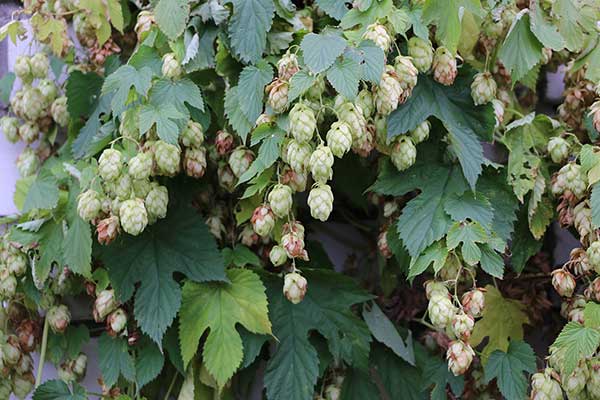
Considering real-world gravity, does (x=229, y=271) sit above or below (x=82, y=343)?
above

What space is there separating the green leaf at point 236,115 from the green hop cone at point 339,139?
0.79 feet

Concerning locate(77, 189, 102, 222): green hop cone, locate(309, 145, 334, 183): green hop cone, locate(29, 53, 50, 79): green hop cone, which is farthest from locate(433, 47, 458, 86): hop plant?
locate(29, 53, 50, 79): green hop cone

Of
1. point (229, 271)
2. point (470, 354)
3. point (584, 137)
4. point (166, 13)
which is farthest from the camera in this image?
point (584, 137)

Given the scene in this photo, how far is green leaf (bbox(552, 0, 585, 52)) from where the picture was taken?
167 centimetres

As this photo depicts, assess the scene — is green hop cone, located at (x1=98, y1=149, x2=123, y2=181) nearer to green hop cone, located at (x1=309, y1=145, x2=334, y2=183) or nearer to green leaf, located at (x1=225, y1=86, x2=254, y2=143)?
green leaf, located at (x1=225, y1=86, x2=254, y2=143)

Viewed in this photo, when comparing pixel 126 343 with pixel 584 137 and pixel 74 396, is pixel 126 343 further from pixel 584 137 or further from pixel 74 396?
pixel 584 137

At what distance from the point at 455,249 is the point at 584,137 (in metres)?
0.51

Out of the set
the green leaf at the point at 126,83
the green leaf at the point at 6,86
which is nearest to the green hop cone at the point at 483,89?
the green leaf at the point at 126,83

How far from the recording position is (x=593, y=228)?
1.55 m

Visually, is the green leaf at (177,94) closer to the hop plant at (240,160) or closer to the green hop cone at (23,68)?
the hop plant at (240,160)

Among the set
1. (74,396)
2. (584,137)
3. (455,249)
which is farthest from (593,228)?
(74,396)

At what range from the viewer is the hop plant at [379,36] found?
4.80 feet

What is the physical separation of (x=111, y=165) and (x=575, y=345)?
0.84m

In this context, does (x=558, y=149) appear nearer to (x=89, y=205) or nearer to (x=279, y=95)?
(x=279, y=95)
